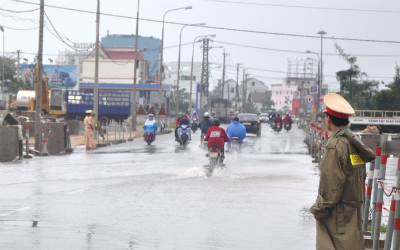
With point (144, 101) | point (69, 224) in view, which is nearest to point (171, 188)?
point (69, 224)

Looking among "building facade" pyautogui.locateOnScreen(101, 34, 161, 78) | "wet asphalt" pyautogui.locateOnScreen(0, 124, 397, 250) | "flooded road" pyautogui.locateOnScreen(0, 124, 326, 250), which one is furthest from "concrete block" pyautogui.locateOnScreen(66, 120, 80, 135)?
"building facade" pyautogui.locateOnScreen(101, 34, 161, 78)

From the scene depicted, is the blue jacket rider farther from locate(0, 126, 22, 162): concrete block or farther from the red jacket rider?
the red jacket rider

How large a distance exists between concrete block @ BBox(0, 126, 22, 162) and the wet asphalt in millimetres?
1028

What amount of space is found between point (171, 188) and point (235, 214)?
3.32 meters

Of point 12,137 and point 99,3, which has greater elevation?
point 99,3

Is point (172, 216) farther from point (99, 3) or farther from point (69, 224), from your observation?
point (99, 3)

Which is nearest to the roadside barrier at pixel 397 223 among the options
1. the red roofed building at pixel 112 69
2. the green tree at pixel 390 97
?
the green tree at pixel 390 97

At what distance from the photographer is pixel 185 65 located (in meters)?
161

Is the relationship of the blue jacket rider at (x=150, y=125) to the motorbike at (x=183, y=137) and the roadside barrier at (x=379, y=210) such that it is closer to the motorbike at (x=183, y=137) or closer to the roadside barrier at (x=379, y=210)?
the motorbike at (x=183, y=137)

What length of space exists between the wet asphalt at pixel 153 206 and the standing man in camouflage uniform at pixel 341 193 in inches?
110

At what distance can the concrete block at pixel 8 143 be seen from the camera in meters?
19.4

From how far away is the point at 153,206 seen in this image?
10391 mm

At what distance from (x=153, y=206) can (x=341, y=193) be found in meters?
6.14

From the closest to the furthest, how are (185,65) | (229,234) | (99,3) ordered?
(229,234)
(99,3)
(185,65)
